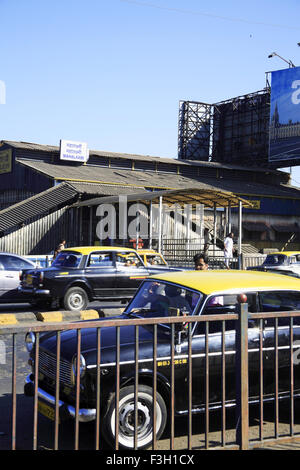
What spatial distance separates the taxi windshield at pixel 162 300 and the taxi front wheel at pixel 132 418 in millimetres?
979

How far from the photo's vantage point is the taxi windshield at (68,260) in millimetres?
14672

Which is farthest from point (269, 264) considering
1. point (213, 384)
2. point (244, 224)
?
point (244, 224)

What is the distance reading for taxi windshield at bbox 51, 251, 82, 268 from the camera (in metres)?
14.7

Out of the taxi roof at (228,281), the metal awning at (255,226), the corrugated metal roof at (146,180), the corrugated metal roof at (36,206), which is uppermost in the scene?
the corrugated metal roof at (146,180)

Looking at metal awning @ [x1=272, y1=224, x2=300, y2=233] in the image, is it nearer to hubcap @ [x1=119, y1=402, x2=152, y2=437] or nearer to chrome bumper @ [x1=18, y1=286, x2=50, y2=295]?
chrome bumper @ [x1=18, y1=286, x2=50, y2=295]

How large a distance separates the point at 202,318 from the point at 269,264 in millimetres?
17628

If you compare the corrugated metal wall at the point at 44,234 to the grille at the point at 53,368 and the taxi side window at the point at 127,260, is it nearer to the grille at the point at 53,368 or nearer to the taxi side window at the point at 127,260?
the taxi side window at the point at 127,260

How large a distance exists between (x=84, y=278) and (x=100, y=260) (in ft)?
2.33

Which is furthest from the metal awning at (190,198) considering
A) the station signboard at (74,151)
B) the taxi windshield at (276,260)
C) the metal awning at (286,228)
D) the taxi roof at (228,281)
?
the taxi roof at (228,281)

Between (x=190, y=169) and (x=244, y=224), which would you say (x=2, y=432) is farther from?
(x=190, y=169)

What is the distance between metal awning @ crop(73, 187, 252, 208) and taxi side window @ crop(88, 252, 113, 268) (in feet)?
38.1

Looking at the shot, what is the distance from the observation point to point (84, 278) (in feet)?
48.0
